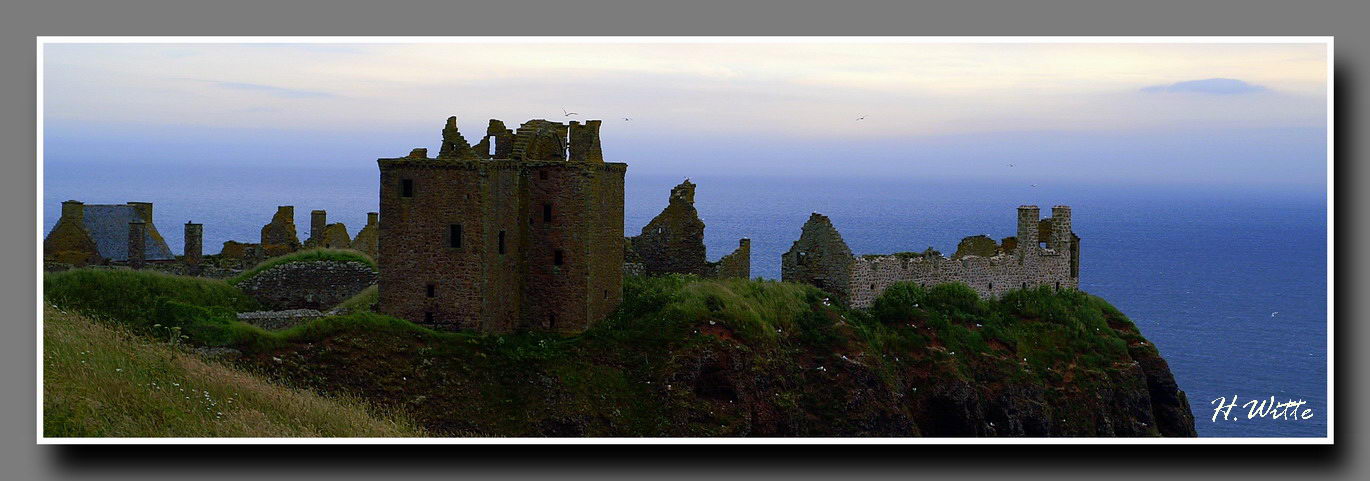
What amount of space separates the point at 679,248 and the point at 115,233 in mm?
17083

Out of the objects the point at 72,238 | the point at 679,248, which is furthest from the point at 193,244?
the point at 679,248

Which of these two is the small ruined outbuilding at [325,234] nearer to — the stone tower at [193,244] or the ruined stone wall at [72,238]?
the stone tower at [193,244]

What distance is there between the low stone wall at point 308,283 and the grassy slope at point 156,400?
11.0 m

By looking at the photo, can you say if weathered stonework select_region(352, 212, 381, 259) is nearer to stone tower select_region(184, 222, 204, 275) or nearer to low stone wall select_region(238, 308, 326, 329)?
stone tower select_region(184, 222, 204, 275)

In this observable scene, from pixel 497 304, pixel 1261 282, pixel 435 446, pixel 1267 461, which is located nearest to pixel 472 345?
pixel 497 304

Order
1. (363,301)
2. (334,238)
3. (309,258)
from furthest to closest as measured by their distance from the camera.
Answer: (334,238)
(309,258)
(363,301)

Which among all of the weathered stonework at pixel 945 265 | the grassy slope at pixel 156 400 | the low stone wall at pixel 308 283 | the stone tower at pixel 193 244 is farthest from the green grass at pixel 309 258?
the grassy slope at pixel 156 400

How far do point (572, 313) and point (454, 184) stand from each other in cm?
387

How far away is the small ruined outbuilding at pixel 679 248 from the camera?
141ft

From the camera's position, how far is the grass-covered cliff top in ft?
110

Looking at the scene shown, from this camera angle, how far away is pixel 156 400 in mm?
24922
